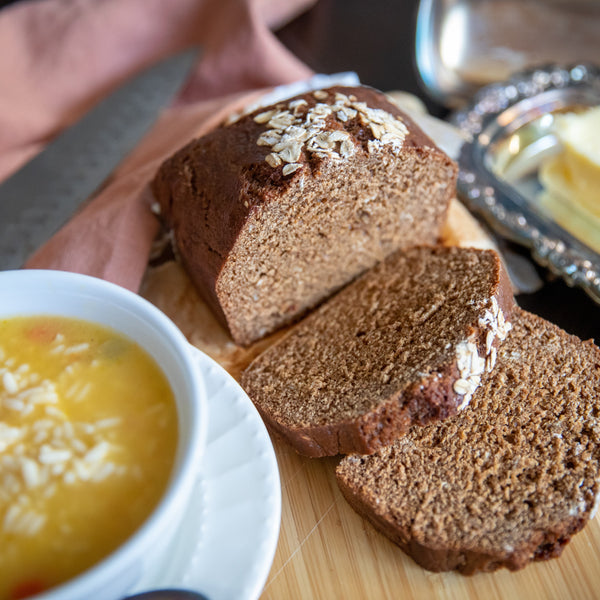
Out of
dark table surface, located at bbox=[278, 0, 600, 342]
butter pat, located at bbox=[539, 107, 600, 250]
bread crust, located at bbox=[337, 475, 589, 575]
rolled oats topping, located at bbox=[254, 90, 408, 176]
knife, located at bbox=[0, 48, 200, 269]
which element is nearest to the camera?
bread crust, located at bbox=[337, 475, 589, 575]

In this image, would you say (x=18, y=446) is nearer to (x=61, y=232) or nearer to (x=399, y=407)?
(x=399, y=407)

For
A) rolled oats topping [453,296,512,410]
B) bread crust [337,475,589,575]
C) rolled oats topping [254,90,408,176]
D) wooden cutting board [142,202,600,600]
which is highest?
rolled oats topping [254,90,408,176]

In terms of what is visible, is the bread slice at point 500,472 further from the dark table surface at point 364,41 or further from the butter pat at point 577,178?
the dark table surface at point 364,41

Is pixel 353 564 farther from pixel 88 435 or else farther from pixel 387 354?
pixel 88 435

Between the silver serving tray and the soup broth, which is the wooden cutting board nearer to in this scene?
the soup broth

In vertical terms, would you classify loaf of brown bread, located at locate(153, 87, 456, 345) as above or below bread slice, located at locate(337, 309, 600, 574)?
above

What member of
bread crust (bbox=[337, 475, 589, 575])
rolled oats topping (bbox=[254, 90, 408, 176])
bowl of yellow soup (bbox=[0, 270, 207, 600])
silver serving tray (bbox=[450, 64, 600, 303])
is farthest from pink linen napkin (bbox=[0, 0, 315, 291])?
bread crust (bbox=[337, 475, 589, 575])
